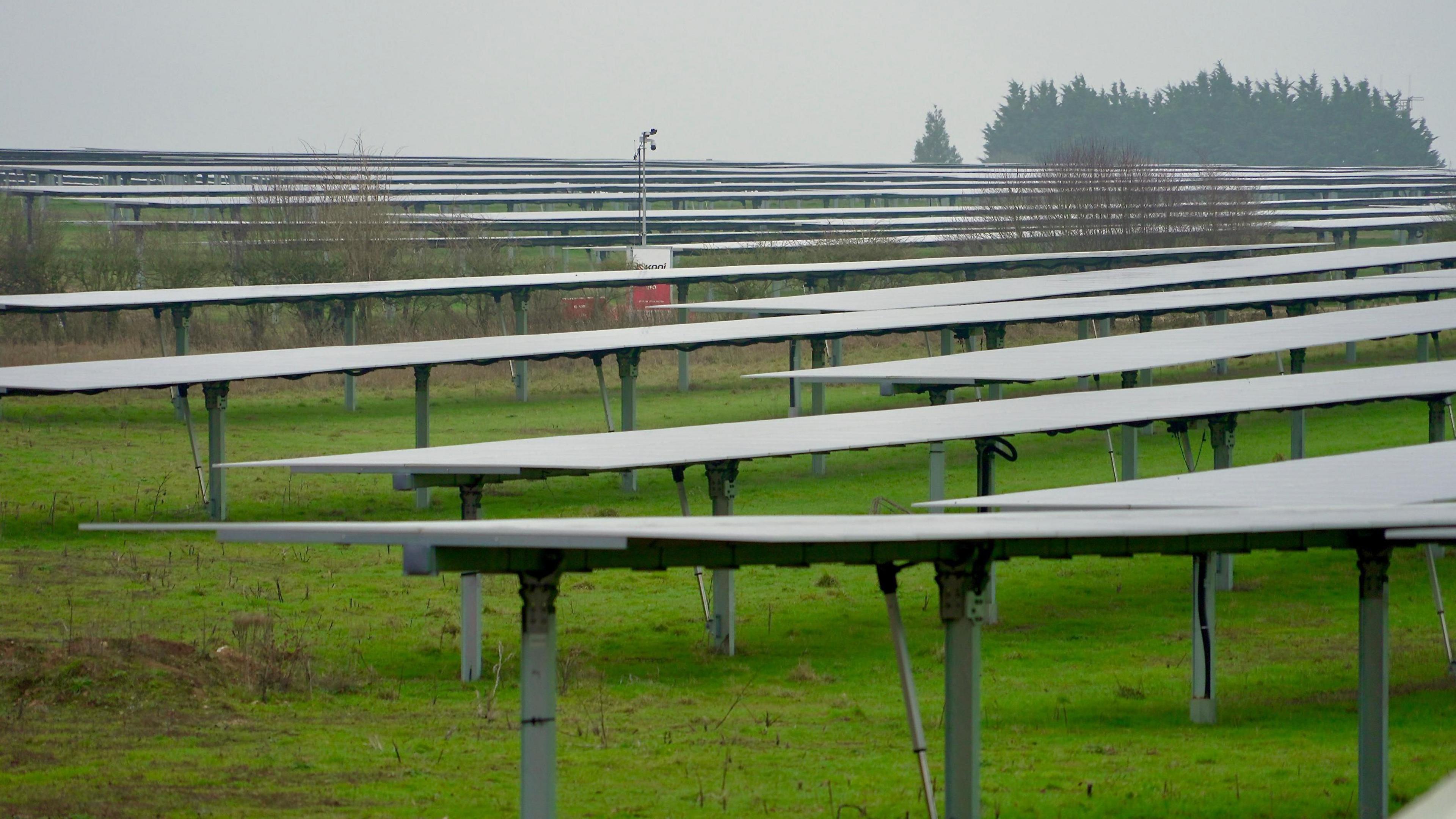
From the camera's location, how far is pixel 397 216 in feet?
208

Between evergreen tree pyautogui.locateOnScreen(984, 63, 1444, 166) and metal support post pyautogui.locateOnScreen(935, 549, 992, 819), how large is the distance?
151253 mm

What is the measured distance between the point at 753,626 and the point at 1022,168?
93423 mm

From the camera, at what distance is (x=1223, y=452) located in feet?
74.5

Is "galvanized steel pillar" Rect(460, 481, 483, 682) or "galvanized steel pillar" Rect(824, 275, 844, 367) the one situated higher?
"galvanized steel pillar" Rect(824, 275, 844, 367)

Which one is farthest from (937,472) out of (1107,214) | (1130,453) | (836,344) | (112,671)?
(1107,214)

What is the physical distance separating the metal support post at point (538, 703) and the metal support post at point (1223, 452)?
541 inches

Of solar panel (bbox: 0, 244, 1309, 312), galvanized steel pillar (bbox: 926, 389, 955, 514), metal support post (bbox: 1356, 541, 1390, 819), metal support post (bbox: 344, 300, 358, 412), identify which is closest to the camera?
metal support post (bbox: 1356, 541, 1390, 819)

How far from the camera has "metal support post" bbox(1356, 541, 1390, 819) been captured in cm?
1234

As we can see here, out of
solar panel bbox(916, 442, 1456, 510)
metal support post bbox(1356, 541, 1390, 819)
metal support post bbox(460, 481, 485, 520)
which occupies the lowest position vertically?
metal support post bbox(1356, 541, 1390, 819)

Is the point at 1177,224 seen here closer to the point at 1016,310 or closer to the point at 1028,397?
the point at 1016,310

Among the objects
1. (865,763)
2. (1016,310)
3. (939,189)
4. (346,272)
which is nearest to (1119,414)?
(865,763)

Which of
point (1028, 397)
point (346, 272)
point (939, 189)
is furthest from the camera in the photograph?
point (939, 189)

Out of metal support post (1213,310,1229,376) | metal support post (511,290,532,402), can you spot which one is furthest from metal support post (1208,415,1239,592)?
metal support post (511,290,532,402)

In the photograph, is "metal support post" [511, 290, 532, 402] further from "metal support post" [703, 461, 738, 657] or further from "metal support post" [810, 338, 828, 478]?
"metal support post" [703, 461, 738, 657]
